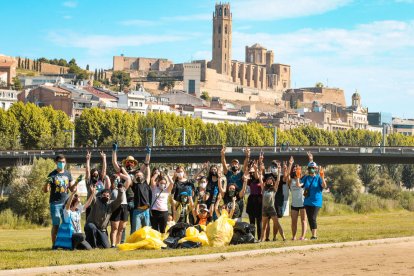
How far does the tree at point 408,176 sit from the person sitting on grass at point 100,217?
109799 mm

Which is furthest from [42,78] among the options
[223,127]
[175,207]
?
[175,207]

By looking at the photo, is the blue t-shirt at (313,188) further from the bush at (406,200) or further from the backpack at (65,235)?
the bush at (406,200)

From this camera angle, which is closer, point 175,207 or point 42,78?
point 175,207

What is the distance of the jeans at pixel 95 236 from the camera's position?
2120cm

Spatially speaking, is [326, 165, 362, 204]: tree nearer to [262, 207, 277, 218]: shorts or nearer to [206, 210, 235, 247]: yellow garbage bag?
[262, 207, 277, 218]: shorts

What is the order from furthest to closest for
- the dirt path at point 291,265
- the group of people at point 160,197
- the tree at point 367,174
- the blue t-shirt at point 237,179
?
the tree at point 367,174 → the blue t-shirt at point 237,179 → the group of people at point 160,197 → the dirt path at point 291,265

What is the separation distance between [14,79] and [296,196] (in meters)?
172

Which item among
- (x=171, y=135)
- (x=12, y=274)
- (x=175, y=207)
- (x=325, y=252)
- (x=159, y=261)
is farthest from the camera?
(x=171, y=135)

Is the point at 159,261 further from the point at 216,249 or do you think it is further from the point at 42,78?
the point at 42,78

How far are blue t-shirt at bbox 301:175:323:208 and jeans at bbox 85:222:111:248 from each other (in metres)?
4.90

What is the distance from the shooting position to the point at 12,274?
53.5 feet

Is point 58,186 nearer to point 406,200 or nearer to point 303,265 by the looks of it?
point 303,265

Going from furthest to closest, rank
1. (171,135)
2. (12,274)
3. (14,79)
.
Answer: (14,79) → (171,135) → (12,274)

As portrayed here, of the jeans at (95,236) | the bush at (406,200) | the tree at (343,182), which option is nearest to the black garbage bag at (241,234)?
the jeans at (95,236)
